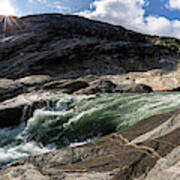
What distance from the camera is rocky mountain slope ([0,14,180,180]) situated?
379 cm

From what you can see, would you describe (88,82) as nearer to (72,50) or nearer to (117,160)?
(72,50)

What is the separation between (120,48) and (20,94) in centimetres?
1919

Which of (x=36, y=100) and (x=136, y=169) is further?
(x=36, y=100)

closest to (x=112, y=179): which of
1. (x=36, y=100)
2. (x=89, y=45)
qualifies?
(x=36, y=100)

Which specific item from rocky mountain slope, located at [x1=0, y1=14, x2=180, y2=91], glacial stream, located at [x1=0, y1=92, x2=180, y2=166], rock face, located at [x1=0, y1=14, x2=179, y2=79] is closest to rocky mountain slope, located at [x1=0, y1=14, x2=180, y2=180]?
rock face, located at [x1=0, y1=14, x2=179, y2=79]

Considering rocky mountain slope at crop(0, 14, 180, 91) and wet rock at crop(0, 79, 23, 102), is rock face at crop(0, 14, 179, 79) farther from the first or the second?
wet rock at crop(0, 79, 23, 102)

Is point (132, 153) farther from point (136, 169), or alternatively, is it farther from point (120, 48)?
point (120, 48)

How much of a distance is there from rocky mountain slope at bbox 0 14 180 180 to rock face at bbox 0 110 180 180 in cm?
2

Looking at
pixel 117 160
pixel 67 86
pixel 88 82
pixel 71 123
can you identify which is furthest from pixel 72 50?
pixel 117 160

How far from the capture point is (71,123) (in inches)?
360

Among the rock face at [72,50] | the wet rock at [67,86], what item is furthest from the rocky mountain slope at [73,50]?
the wet rock at [67,86]

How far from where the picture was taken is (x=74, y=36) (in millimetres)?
29766

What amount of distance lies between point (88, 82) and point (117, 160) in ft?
42.5

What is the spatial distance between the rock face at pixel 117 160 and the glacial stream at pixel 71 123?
2.90m
